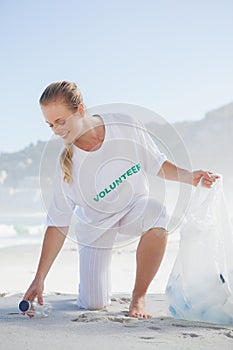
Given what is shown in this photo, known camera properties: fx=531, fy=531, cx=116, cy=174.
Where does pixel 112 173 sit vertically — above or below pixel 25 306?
above

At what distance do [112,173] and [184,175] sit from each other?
26cm

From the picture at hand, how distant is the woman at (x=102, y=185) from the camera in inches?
69.1

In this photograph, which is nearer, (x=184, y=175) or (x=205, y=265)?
(x=205, y=265)

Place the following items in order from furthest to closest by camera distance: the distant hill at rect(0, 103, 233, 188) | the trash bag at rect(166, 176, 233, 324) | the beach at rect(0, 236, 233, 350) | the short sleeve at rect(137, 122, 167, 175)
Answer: the distant hill at rect(0, 103, 233, 188) → the short sleeve at rect(137, 122, 167, 175) → the trash bag at rect(166, 176, 233, 324) → the beach at rect(0, 236, 233, 350)

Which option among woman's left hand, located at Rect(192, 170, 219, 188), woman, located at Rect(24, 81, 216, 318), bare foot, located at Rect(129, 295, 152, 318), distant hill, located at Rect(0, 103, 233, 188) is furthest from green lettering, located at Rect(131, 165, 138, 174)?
distant hill, located at Rect(0, 103, 233, 188)

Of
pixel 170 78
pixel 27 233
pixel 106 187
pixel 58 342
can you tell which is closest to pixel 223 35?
pixel 170 78

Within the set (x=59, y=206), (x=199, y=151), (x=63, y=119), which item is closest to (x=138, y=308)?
(x=59, y=206)

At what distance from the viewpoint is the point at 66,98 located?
5.61ft

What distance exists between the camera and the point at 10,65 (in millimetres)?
12742

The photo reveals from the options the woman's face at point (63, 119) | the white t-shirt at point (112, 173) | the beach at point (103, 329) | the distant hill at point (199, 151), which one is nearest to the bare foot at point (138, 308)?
the beach at point (103, 329)

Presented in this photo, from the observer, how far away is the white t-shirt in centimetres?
181

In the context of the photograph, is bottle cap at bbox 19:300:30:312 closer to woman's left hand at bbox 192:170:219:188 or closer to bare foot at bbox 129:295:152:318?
bare foot at bbox 129:295:152:318

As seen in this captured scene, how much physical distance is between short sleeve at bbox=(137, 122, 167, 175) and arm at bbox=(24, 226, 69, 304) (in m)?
0.35

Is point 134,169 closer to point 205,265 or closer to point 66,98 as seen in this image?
point 66,98
